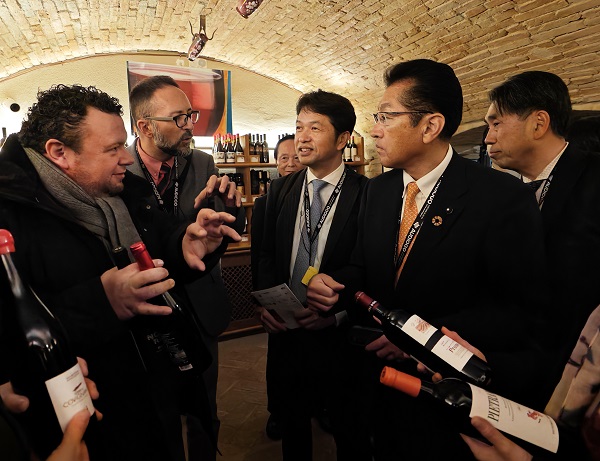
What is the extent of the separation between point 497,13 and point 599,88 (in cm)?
146

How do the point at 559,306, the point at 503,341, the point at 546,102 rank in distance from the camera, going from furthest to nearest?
the point at 546,102 < the point at 559,306 < the point at 503,341

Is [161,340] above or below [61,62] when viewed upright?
below

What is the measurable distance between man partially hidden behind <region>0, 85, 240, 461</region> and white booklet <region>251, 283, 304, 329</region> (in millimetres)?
365

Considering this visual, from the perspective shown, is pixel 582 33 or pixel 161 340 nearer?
pixel 161 340

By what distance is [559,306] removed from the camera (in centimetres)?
175

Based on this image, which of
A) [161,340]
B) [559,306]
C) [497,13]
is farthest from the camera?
[497,13]

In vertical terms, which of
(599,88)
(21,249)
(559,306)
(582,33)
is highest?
(582,33)

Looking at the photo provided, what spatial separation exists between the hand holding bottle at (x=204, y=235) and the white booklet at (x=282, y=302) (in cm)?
34

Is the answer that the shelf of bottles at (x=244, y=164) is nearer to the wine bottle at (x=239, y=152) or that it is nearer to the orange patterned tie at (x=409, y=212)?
the wine bottle at (x=239, y=152)

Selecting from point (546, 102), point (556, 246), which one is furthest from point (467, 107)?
point (556, 246)

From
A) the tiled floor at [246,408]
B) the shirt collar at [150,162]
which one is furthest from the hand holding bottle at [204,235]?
the tiled floor at [246,408]

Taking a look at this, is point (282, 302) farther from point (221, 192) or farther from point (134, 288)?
point (134, 288)

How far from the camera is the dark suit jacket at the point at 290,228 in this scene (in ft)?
6.84

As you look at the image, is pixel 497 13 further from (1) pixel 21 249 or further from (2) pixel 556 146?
(1) pixel 21 249
